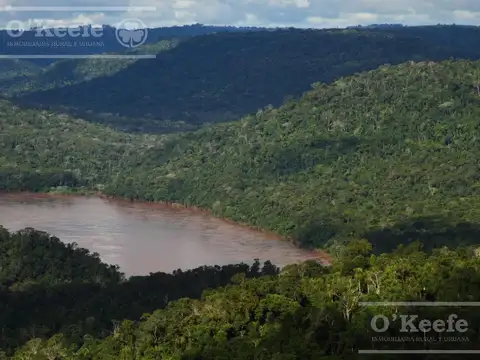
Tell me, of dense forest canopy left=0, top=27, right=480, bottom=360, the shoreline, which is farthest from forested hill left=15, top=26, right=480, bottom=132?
the shoreline

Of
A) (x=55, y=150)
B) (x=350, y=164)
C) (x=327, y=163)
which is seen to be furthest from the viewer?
(x=55, y=150)

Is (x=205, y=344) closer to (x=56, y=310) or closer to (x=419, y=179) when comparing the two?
(x=56, y=310)

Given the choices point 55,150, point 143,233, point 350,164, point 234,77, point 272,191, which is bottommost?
point 143,233

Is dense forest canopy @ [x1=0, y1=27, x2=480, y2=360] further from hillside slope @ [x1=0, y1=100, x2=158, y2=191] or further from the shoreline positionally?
the shoreline

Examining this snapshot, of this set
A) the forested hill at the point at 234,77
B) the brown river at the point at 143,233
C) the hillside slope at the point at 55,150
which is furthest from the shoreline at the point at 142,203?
the forested hill at the point at 234,77

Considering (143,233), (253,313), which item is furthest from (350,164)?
(253,313)

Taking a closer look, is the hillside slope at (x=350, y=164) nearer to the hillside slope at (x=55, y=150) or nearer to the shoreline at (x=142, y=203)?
the shoreline at (x=142, y=203)

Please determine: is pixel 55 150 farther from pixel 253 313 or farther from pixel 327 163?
pixel 253 313
